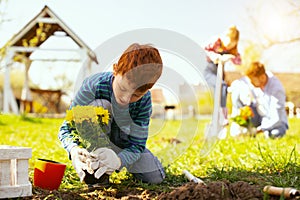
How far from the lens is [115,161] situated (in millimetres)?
2180

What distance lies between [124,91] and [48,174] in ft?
1.79

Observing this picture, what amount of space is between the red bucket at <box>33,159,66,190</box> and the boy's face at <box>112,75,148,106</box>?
1.42ft

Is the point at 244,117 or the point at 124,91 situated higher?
the point at 124,91

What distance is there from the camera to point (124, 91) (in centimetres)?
220

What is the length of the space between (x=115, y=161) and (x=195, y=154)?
5.21 feet

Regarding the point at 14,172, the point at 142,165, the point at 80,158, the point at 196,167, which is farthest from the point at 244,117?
Answer: the point at 14,172

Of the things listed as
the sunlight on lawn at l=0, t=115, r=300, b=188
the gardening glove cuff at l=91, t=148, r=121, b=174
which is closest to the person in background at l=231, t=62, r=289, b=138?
the sunlight on lawn at l=0, t=115, r=300, b=188

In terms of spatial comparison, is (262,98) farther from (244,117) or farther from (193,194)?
(193,194)

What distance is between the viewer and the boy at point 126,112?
2.13 meters

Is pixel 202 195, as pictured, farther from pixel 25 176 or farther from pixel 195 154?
pixel 195 154

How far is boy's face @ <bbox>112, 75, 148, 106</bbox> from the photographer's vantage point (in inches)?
84.5

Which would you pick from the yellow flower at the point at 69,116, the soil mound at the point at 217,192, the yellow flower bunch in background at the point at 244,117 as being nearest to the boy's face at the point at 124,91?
the yellow flower at the point at 69,116

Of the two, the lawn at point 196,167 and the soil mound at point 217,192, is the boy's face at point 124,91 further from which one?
the soil mound at point 217,192

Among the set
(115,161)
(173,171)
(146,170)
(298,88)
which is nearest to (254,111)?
(173,171)
